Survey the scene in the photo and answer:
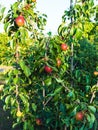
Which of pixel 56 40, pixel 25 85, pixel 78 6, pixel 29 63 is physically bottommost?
pixel 25 85

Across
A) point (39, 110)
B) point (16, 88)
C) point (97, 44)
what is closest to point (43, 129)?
point (39, 110)

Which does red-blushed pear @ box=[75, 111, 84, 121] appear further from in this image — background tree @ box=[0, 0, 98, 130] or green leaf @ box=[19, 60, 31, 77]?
green leaf @ box=[19, 60, 31, 77]

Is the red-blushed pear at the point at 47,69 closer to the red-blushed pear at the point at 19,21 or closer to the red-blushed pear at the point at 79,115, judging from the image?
the red-blushed pear at the point at 19,21

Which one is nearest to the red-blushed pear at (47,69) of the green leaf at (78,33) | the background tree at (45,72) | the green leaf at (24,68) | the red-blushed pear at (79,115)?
the background tree at (45,72)

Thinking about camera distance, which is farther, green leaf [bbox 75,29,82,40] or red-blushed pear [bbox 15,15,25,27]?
red-blushed pear [bbox 15,15,25,27]

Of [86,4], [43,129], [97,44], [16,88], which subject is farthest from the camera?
[97,44]

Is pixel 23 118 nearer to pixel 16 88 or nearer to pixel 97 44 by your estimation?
pixel 16 88

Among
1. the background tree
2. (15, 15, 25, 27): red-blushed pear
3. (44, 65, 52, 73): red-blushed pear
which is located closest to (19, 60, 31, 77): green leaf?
the background tree

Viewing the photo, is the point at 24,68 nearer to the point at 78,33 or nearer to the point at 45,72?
the point at 45,72

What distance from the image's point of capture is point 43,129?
6.24 m

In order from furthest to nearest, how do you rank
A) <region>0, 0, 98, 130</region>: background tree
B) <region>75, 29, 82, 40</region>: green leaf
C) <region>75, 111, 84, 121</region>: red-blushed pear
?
<region>0, 0, 98, 130</region>: background tree → <region>75, 29, 82, 40</region>: green leaf → <region>75, 111, 84, 121</region>: red-blushed pear

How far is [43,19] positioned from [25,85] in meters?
1.04

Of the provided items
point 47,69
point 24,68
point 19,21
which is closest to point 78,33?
point 47,69

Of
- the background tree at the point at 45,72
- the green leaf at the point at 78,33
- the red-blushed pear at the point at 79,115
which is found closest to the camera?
the red-blushed pear at the point at 79,115
